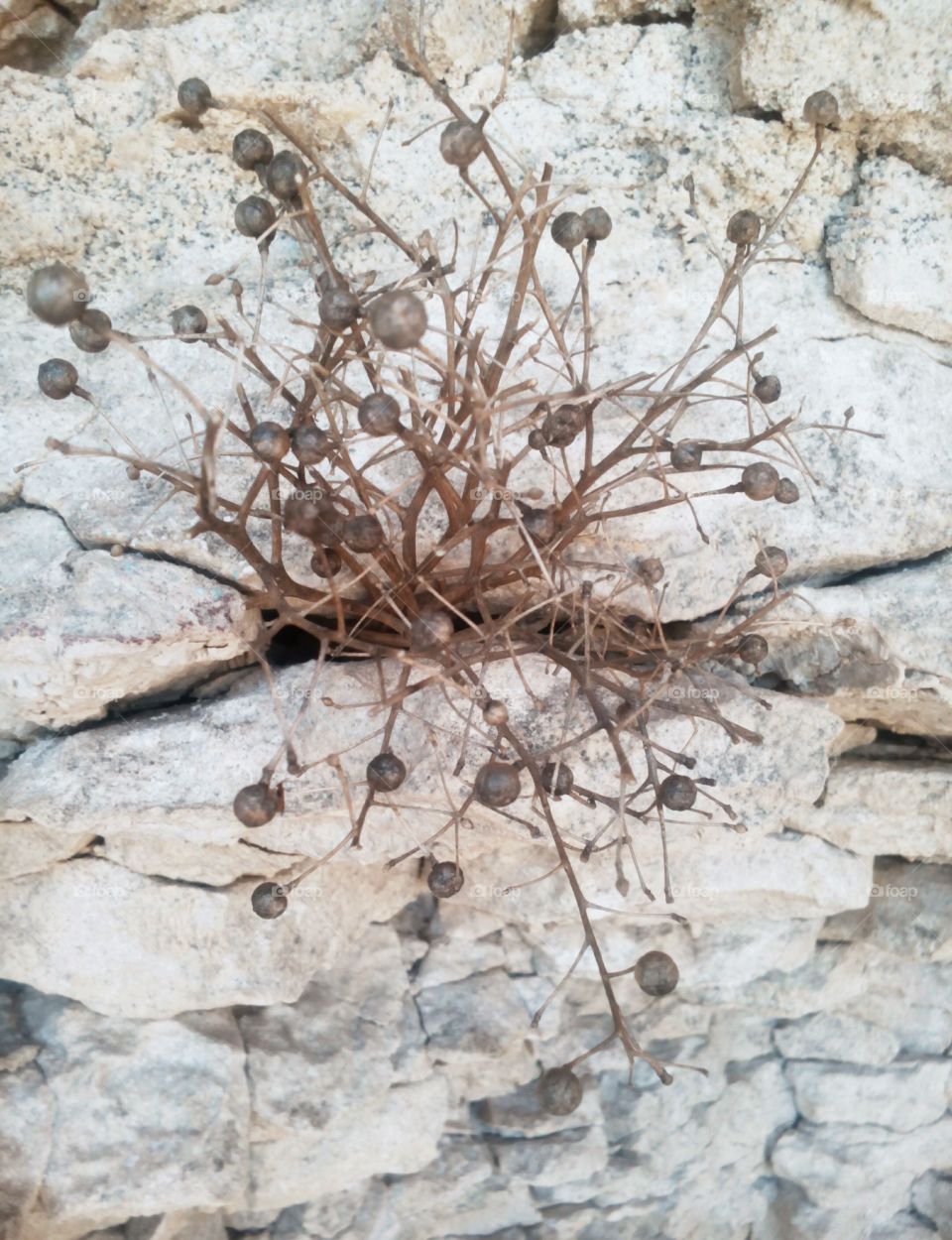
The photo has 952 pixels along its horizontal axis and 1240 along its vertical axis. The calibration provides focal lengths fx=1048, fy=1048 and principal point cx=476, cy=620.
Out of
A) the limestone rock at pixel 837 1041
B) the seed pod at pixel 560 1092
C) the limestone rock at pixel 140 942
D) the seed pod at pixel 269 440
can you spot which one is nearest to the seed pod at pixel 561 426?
the seed pod at pixel 269 440

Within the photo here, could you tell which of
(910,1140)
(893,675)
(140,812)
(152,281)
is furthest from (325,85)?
(910,1140)

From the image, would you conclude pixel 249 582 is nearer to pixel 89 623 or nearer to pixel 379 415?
pixel 89 623

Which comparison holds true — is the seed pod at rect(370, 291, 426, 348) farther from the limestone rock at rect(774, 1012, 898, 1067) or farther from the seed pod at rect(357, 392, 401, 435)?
the limestone rock at rect(774, 1012, 898, 1067)

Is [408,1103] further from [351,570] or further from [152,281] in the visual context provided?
[152,281]

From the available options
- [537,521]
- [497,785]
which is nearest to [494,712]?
[497,785]

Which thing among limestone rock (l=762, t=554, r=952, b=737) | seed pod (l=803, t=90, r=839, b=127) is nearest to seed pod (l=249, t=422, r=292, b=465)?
seed pod (l=803, t=90, r=839, b=127)
